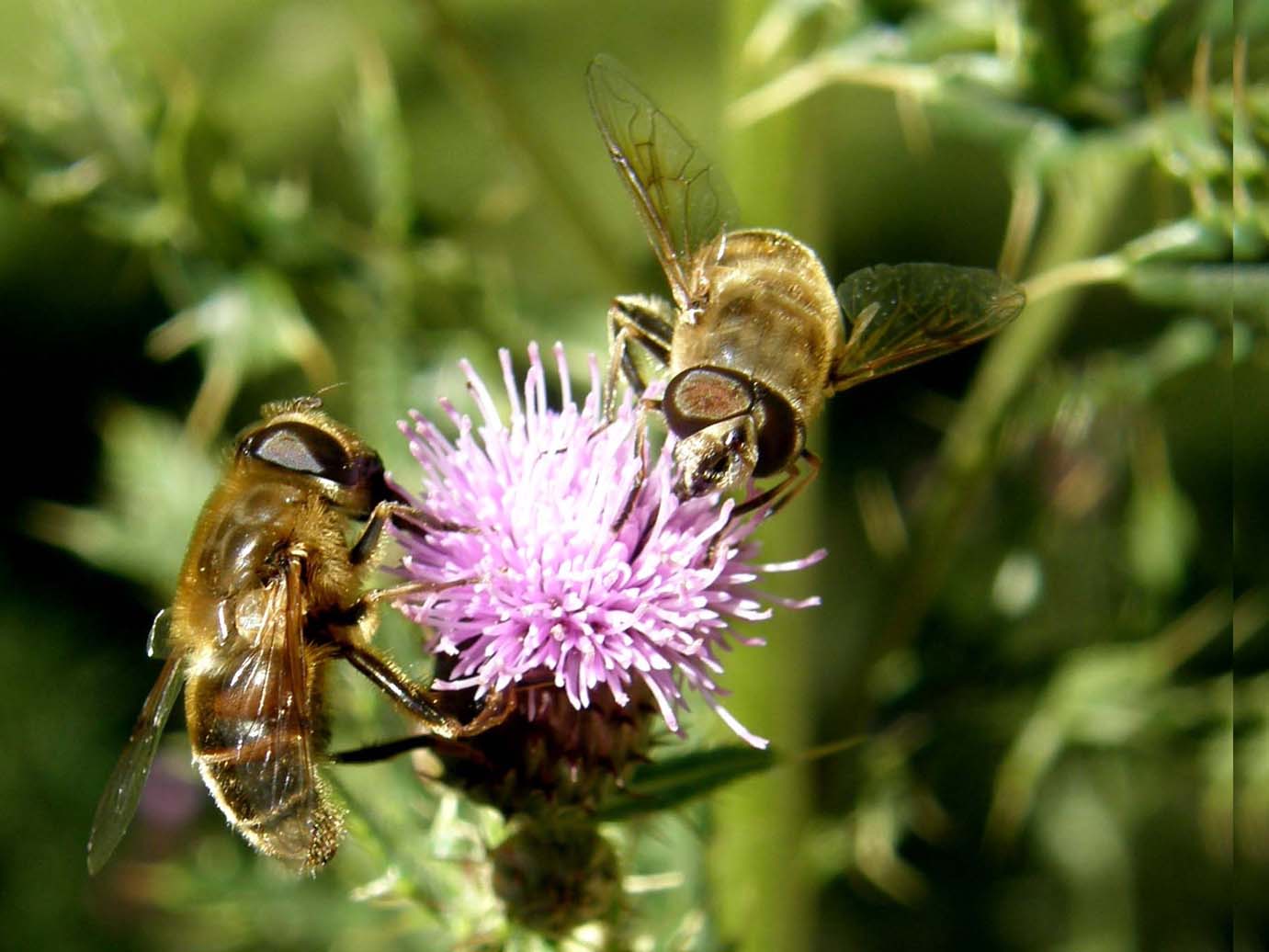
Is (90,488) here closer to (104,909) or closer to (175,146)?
(104,909)

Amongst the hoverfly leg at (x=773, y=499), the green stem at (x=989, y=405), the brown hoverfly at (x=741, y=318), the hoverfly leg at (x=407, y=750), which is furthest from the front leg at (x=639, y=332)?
the green stem at (x=989, y=405)

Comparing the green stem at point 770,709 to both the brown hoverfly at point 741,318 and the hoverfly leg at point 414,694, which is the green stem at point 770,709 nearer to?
the brown hoverfly at point 741,318

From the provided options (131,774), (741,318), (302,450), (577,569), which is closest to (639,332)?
(741,318)

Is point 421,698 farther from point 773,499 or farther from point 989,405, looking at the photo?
point 989,405

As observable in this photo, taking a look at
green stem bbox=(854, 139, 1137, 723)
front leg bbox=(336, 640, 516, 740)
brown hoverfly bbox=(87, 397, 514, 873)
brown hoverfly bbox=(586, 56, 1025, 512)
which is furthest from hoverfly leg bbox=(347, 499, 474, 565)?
green stem bbox=(854, 139, 1137, 723)

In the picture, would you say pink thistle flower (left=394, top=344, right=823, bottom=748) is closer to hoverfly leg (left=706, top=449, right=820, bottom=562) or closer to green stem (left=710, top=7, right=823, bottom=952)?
hoverfly leg (left=706, top=449, right=820, bottom=562)
